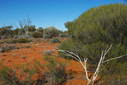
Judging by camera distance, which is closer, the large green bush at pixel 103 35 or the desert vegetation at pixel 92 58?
the desert vegetation at pixel 92 58

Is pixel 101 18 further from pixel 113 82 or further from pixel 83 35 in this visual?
pixel 113 82

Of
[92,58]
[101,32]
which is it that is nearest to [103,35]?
[101,32]

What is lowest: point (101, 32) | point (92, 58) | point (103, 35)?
point (92, 58)

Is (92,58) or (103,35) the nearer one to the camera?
(92,58)

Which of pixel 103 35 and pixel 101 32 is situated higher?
pixel 101 32

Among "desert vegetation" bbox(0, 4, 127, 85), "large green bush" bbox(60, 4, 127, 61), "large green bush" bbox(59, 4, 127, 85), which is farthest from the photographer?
"large green bush" bbox(60, 4, 127, 61)

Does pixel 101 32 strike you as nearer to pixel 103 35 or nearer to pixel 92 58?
pixel 103 35

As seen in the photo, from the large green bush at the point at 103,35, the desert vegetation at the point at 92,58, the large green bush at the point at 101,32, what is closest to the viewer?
the desert vegetation at the point at 92,58

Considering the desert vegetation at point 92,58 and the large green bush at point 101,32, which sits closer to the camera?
the desert vegetation at point 92,58

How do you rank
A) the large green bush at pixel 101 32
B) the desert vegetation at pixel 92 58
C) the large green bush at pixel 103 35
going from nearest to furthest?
the desert vegetation at pixel 92 58 → the large green bush at pixel 103 35 → the large green bush at pixel 101 32

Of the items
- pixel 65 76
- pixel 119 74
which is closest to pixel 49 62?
pixel 65 76

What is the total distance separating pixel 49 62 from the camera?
26.9ft

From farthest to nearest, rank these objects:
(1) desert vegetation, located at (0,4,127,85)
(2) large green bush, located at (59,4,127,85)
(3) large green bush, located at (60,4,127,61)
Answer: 1. (3) large green bush, located at (60,4,127,61)
2. (2) large green bush, located at (59,4,127,85)
3. (1) desert vegetation, located at (0,4,127,85)

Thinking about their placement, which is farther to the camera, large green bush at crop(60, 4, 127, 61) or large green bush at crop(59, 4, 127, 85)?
large green bush at crop(60, 4, 127, 61)
